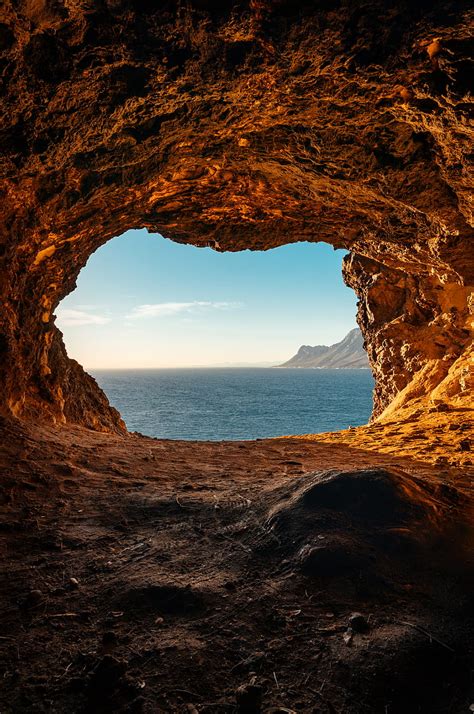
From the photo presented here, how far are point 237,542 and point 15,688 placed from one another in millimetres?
2108

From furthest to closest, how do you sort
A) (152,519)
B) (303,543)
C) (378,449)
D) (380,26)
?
(378,449)
(152,519)
(380,26)
(303,543)

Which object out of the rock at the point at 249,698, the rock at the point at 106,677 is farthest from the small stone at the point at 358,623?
the rock at the point at 106,677

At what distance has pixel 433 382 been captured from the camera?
1560 centimetres

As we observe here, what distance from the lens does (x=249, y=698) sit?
2.02 m

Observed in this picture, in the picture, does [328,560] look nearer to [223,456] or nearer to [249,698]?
[249,698]

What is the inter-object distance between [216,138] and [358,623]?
7656 mm

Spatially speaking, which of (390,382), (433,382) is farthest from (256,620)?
(390,382)

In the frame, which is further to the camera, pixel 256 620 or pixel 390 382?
pixel 390 382

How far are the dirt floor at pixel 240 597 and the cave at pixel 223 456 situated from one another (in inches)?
0.7

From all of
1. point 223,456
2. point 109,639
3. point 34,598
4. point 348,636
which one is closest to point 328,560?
point 348,636

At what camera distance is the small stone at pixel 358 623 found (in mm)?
2502

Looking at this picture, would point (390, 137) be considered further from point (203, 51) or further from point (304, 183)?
point (203, 51)

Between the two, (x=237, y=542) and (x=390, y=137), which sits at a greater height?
(x=390, y=137)

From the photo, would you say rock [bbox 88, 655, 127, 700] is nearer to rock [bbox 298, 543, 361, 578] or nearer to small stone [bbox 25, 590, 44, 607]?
small stone [bbox 25, 590, 44, 607]
